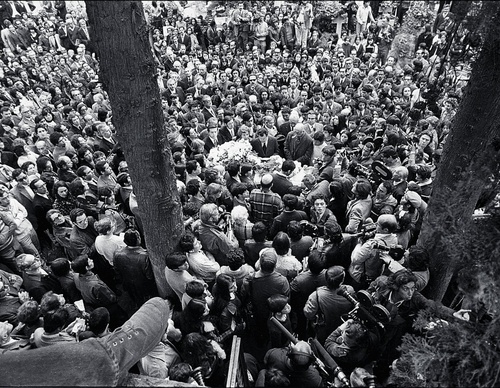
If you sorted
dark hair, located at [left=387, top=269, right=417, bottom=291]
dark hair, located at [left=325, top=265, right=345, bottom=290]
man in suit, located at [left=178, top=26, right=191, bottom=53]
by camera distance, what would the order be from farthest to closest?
1. man in suit, located at [left=178, top=26, right=191, bottom=53]
2. dark hair, located at [left=325, top=265, right=345, bottom=290]
3. dark hair, located at [left=387, top=269, right=417, bottom=291]

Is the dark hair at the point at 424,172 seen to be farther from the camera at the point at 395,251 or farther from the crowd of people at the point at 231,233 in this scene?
the camera at the point at 395,251

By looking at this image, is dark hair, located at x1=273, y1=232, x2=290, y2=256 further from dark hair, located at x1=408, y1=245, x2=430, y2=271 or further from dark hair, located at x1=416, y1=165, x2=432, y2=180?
dark hair, located at x1=416, y1=165, x2=432, y2=180

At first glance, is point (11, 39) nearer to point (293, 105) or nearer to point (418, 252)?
point (293, 105)

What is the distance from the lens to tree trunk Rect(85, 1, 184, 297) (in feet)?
11.2

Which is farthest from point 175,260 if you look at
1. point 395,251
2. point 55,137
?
point 55,137

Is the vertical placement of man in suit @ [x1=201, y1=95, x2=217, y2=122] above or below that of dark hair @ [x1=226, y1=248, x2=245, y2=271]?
above

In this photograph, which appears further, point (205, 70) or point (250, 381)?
point (205, 70)

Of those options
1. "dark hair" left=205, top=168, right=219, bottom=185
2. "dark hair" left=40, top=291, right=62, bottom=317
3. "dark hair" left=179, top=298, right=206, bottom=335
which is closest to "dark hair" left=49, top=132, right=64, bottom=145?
"dark hair" left=205, top=168, right=219, bottom=185

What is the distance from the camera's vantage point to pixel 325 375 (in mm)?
3744

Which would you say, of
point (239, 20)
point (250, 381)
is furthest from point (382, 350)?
point (239, 20)

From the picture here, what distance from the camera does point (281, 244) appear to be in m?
5.06

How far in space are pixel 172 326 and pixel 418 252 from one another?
2831mm

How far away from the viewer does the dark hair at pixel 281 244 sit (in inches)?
199

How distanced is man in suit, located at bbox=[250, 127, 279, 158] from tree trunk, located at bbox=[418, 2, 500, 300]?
5003 mm
